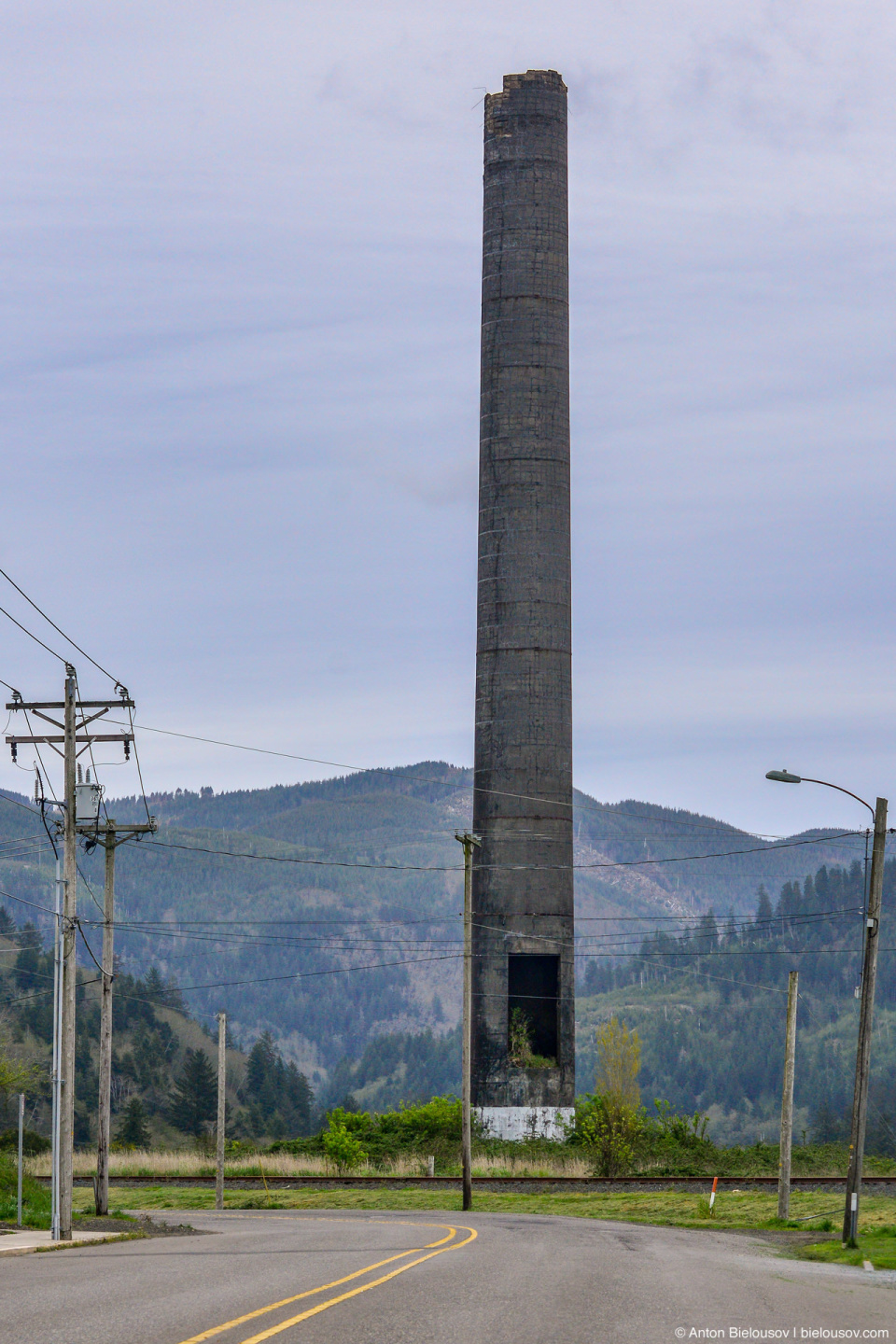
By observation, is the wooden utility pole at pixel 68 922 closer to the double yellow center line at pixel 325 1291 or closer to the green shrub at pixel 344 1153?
the double yellow center line at pixel 325 1291

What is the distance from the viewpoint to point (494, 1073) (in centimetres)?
5184

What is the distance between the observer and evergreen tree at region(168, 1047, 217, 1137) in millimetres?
119688

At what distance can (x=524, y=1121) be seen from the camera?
51.5 metres

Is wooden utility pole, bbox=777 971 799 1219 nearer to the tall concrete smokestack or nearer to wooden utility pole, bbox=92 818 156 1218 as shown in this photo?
the tall concrete smokestack

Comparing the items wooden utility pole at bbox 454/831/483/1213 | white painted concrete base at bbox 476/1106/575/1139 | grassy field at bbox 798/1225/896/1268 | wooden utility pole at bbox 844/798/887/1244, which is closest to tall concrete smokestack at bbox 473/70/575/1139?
white painted concrete base at bbox 476/1106/575/1139

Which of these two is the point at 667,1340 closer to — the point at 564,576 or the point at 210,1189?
the point at 210,1189

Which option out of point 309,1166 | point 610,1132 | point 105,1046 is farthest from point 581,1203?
point 309,1166

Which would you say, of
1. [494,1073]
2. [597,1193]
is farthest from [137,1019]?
[597,1193]

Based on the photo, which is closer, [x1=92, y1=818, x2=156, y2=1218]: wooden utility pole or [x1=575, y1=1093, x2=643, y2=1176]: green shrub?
[x1=92, y1=818, x2=156, y2=1218]: wooden utility pole

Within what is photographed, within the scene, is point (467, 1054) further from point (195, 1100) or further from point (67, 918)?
point (195, 1100)

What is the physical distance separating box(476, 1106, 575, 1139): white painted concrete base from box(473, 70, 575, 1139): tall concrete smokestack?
48mm

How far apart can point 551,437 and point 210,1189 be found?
2692 cm

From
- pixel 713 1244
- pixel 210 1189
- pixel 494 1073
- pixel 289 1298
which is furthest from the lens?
pixel 494 1073

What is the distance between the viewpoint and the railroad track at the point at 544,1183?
4209cm
